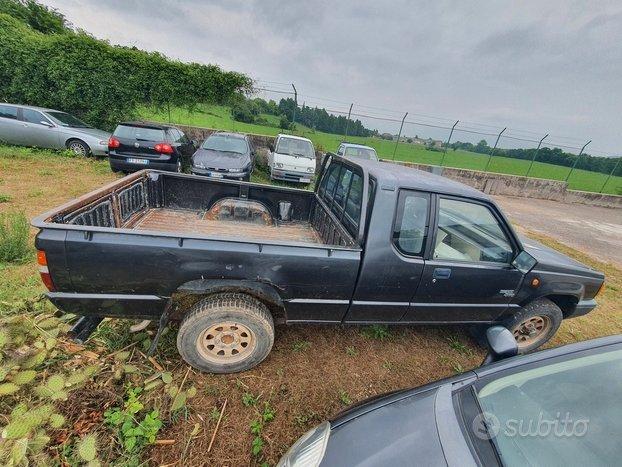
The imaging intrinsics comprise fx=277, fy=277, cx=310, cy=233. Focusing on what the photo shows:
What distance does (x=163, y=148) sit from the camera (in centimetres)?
708

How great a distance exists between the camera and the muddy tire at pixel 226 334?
7.06ft

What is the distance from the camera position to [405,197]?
236cm

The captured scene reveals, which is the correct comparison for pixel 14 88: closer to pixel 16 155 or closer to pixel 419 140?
pixel 16 155

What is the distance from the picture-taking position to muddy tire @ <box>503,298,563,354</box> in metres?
2.99

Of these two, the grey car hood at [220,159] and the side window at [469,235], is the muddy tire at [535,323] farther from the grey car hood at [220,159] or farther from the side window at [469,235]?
the grey car hood at [220,159]

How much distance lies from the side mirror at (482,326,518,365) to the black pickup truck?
75 cm

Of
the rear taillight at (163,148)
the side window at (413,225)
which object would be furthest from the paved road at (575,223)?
the rear taillight at (163,148)

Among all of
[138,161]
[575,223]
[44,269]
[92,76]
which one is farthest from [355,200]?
[575,223]

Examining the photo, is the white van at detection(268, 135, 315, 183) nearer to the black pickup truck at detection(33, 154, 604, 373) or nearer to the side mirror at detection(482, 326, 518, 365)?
the black pickup truck at detection(33, 154, 604, 373)

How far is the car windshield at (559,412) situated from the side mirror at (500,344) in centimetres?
17

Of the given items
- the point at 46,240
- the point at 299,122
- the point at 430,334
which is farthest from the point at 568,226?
the point at 46,240

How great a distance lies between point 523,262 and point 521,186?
1524cm

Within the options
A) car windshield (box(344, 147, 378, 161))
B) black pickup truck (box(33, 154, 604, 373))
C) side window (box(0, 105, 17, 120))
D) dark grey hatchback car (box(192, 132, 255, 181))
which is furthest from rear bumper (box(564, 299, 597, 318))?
side window (box(0, 105, 17, 120))

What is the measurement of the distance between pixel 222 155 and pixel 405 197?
659 cm
